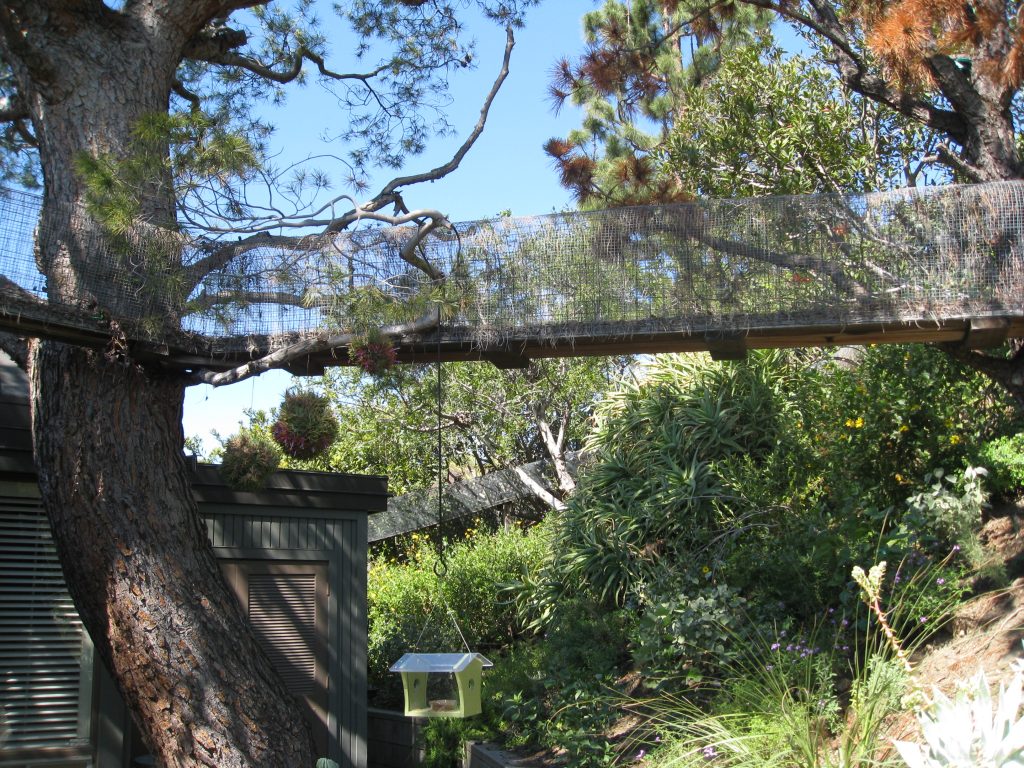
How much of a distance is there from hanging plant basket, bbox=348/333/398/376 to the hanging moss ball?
149cm

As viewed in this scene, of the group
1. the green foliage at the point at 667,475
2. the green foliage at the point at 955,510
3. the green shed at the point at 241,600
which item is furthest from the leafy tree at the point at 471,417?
the green foliage at the point at 955,510

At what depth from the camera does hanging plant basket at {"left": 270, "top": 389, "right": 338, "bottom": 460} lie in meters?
5.12

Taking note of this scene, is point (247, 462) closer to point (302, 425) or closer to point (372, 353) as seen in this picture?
point (302, 425)

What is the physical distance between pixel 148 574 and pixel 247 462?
1.19 metres

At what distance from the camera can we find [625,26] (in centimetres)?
809

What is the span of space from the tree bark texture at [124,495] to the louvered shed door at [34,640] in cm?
136

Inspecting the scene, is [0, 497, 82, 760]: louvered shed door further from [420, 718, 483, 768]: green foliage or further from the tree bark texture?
[420, 718, 483, 768]: green foliage

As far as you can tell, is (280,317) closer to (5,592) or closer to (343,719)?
(5,592)

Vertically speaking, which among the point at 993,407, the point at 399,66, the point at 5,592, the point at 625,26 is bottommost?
the point at 5,592

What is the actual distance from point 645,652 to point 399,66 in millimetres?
4727

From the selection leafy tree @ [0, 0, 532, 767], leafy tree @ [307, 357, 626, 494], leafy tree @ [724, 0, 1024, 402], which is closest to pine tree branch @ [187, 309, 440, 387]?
leafy tree @ [0, 0, 532, 767]

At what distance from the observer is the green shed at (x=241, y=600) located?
5.78m

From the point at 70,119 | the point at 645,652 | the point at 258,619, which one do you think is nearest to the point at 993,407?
the point at 645,652

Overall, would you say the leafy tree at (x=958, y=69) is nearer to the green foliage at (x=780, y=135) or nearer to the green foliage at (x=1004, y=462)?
the green foliage at (x=1004, y=462)
